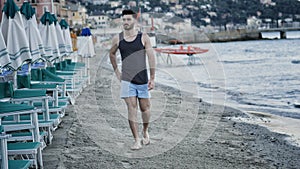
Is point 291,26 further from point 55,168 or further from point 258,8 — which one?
point 55,168

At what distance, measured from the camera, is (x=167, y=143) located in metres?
6.55

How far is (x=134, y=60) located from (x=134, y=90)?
41 centimetres

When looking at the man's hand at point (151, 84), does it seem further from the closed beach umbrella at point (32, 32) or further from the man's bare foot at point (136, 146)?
the closed beach umbrella at point (32, 32)

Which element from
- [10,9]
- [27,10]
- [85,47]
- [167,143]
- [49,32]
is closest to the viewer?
[10,9]

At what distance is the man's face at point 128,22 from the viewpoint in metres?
5.62

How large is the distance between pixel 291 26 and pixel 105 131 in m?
139

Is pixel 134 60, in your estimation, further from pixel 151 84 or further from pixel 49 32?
pixel 49 32

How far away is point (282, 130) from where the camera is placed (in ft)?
29.8

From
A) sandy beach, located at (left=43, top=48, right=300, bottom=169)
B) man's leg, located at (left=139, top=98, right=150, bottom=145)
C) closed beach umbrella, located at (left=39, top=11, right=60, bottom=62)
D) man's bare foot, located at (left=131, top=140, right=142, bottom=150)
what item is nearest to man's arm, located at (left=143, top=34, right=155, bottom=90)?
man's leg, located at (left=139, top=98, right=150, bottom=145)

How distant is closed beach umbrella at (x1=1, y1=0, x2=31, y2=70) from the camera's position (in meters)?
5.89

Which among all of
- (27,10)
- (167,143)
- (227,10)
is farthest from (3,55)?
(227,10)

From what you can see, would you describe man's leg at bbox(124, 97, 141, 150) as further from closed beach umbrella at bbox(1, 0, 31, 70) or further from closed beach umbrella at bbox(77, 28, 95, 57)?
closed beach umbrella at bbox(77, 28, 95, 57)

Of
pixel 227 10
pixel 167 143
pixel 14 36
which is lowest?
pixel 167 143

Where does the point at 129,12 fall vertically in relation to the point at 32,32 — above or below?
above
